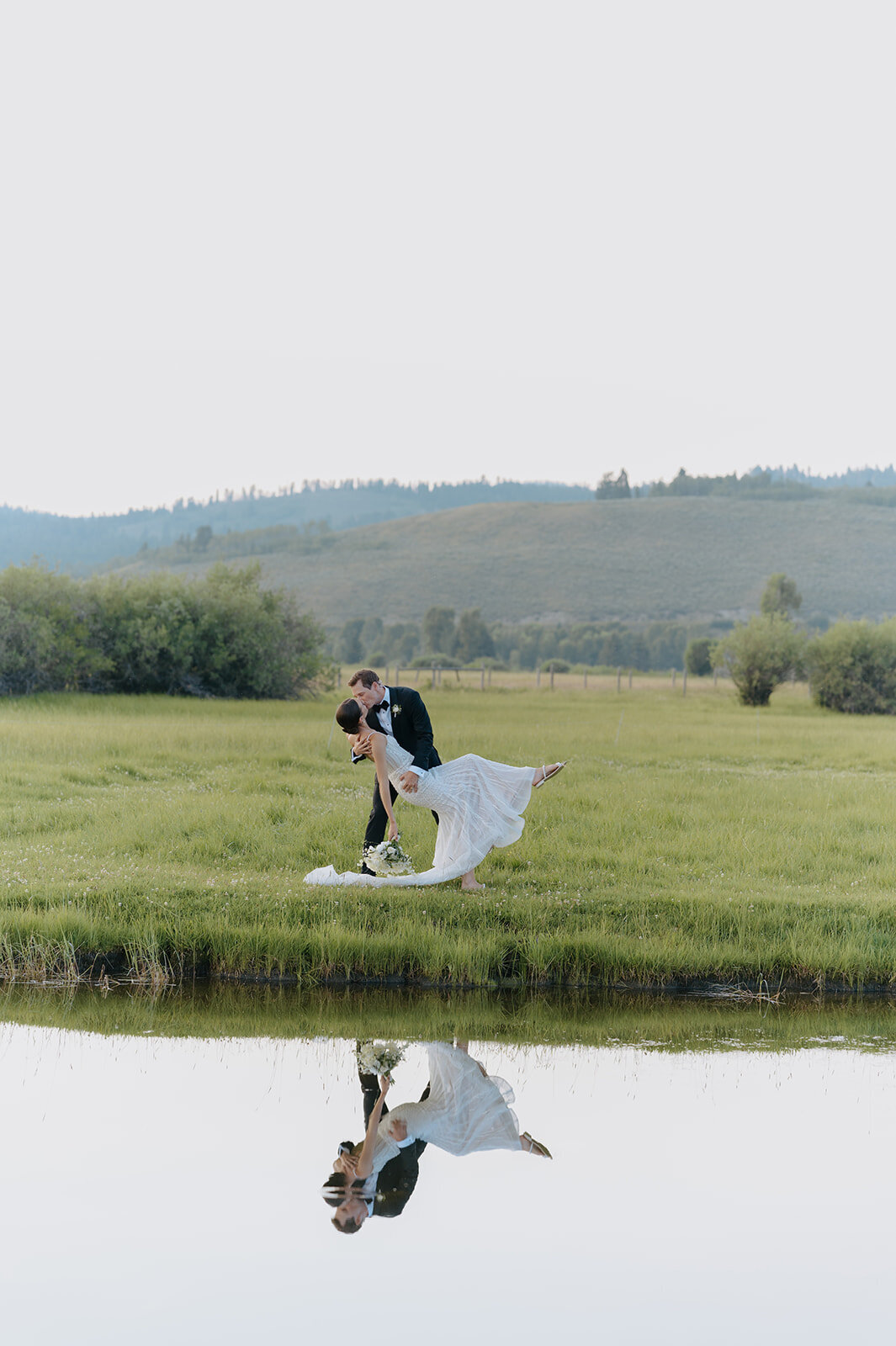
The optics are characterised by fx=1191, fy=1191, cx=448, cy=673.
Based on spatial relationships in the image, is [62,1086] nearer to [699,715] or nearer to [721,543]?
[699,715]

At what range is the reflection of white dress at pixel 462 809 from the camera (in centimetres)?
1153

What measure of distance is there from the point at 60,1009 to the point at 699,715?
127 feet

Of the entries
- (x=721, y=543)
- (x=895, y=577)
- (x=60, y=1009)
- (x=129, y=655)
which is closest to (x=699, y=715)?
(x=129, y=655)

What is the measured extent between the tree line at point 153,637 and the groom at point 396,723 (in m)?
33.3

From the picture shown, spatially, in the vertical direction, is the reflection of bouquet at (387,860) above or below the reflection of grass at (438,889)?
above

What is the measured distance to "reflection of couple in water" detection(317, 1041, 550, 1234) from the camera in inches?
237

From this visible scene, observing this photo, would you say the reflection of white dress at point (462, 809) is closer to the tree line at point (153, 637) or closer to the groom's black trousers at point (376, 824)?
the groom's black trousers at point (376, 824)

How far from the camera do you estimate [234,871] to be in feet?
41.7

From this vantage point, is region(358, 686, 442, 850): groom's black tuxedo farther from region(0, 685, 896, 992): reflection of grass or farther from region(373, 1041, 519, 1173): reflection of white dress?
region(373, 1041, 519, 1173): reflection of white dress

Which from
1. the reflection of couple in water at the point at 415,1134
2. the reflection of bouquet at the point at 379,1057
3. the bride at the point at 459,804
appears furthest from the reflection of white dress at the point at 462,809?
the reflection of couple in water at the point at 415,1134

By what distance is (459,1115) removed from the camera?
7180 mm

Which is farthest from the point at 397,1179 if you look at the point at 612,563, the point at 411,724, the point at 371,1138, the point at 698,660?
the point at 612,563

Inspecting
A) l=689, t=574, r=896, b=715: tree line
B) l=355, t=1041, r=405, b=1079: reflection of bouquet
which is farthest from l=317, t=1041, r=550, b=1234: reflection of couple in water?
l=689, t=574, r=896, b=715: tree line

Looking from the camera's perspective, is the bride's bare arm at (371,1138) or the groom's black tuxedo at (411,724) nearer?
the bride's bare arm at (371,1138)
